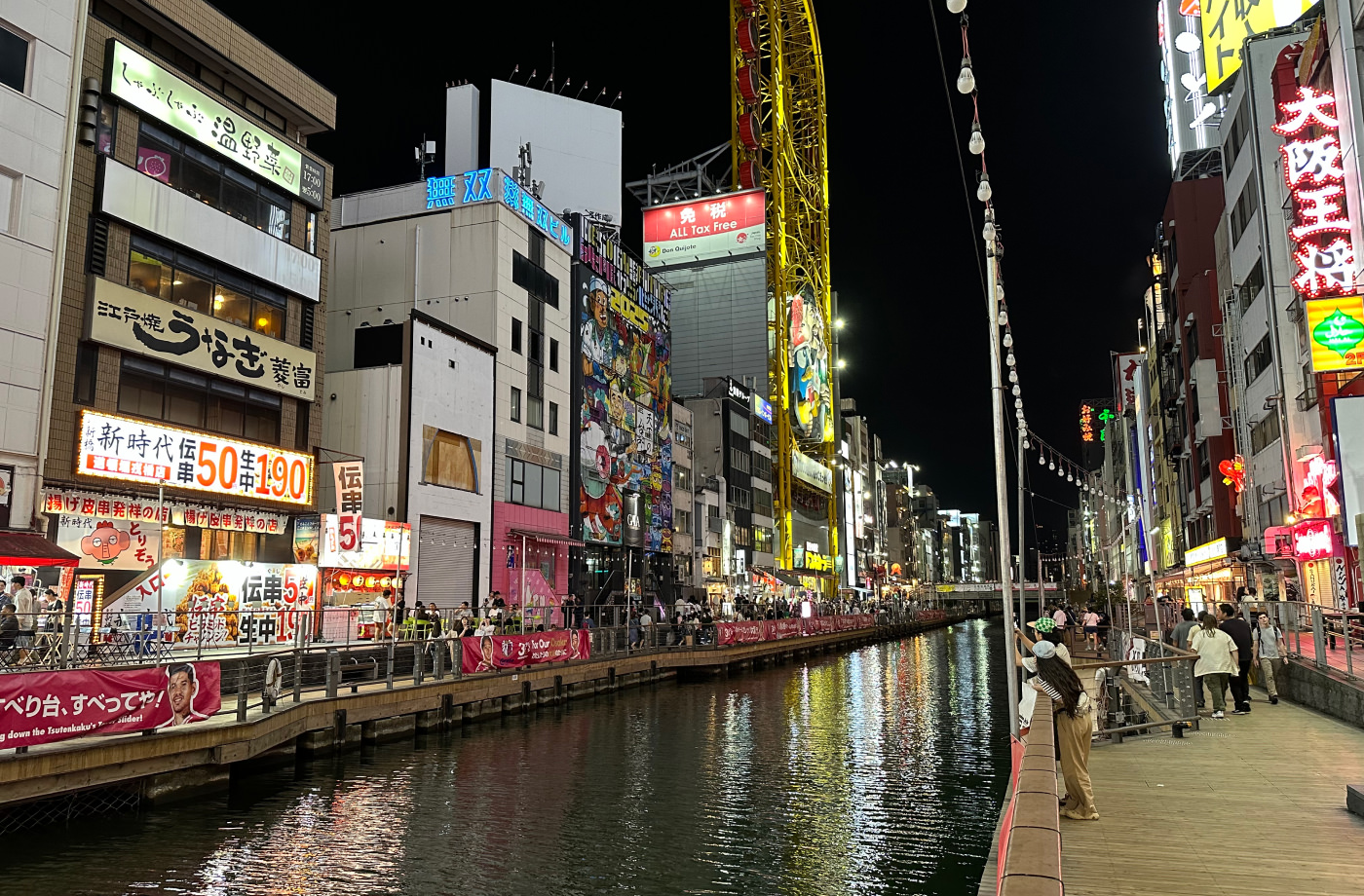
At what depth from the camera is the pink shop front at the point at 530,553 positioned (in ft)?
154

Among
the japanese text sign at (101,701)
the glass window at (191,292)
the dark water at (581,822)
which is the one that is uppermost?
the glass window at (191,292)

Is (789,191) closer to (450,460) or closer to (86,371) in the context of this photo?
(450,460)

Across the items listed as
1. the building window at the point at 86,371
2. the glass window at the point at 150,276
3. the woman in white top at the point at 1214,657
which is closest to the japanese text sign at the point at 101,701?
the building window at the point at 86,371

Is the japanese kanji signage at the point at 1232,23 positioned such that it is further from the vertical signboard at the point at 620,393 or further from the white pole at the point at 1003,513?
the white pole at the point at 1003,513

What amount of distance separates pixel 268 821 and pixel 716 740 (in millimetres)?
12512

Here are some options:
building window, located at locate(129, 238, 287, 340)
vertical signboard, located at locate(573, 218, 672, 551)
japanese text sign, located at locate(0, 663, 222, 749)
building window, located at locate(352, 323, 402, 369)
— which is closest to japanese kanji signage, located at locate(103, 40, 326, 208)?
building window, located at locate(129, 238, 287, 340)

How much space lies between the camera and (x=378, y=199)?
5338 cm

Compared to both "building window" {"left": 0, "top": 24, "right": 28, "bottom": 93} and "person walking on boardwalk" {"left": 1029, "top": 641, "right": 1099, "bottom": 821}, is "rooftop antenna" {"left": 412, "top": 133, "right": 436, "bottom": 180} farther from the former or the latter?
"person walking on boardwalk" {"left": 1029, "top": 641, "right": 1099, "bottom": 821}

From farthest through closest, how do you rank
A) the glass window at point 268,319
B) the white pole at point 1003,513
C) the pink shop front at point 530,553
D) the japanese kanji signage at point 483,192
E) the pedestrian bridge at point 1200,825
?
1. the japanese kanji signage at point 483,192
2. the pink shop front at point 530,553
3. the glass window at point 268,319
4. the white pole at point 1003,513
5. the pedestrian bridge at point 1200,825

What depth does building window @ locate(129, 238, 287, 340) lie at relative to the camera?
30781 millimetres

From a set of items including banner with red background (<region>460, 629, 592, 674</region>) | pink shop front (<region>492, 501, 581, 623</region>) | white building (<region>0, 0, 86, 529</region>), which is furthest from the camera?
pink shop front (<region>492, 501, 581, 623</region>)

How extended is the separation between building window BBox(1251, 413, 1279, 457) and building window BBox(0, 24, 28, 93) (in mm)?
47672

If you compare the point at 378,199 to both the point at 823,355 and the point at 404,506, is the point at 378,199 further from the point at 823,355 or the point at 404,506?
the point at 823,355

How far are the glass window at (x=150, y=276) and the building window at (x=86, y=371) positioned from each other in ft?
8.62
